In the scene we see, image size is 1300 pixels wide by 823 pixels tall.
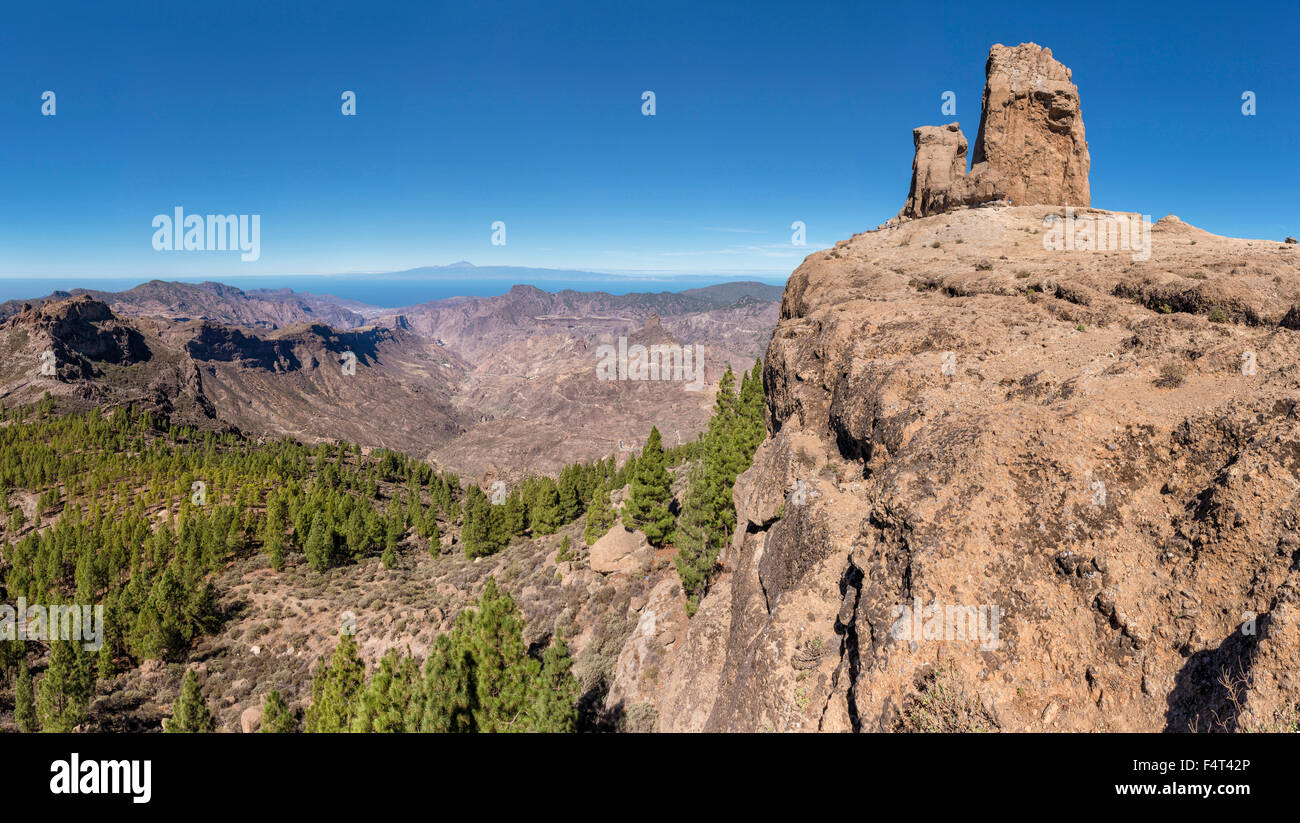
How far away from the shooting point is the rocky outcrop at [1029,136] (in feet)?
138

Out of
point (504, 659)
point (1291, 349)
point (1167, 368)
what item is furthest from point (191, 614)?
point (1291, 349)

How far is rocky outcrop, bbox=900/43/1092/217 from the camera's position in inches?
1655

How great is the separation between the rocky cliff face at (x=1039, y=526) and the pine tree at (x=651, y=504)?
17.4m

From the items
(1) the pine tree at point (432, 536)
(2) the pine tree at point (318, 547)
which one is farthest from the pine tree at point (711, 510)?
(2) the pine tree at point (318, 547)

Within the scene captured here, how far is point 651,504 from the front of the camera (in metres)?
43.9

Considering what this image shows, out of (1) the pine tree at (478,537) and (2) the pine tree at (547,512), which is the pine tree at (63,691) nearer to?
(1) the pine tree at (478,537)

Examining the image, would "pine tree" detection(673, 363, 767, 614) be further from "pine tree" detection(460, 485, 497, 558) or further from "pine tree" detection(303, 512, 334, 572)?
"pine tree" detection(303, 512, 334, 572)

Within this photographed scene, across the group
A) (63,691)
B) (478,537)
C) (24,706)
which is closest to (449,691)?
(63,691)

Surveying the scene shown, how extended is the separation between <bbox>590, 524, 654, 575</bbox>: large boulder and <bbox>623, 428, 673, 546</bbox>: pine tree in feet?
→ 2.99

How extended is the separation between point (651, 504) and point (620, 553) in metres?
4.81

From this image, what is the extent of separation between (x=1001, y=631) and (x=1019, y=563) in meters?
1.76

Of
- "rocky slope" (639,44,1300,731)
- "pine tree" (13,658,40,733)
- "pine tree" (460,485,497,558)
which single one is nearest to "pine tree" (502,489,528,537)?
"pine tree" (460,485,497,558)

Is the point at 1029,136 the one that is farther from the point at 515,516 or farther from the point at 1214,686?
the point at 515,516
